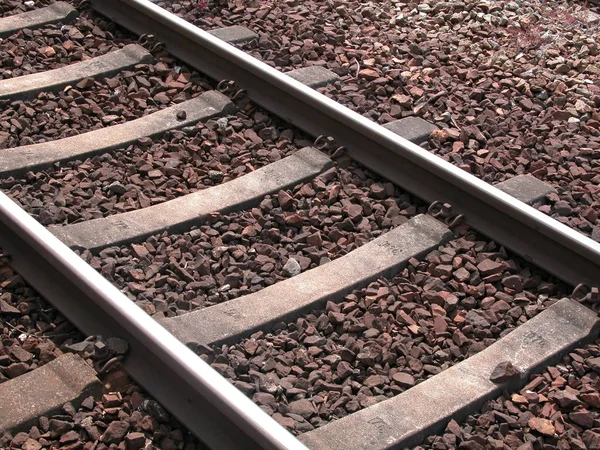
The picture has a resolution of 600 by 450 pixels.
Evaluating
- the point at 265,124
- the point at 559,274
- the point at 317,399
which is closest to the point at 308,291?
the point at 317,399

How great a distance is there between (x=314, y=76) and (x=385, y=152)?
42.2 inches

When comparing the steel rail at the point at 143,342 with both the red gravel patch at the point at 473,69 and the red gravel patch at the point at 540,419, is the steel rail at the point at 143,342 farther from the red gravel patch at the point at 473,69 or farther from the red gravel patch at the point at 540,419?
the red gravel patch at the point at 473,69

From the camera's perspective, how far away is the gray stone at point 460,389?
3545mm

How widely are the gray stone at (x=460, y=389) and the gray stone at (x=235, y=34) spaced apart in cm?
304

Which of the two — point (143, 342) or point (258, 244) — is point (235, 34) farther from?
point (143, 342)

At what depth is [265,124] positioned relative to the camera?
18.3 ft

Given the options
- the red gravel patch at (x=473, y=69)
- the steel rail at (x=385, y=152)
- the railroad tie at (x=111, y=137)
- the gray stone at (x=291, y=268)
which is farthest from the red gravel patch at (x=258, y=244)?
the railroad tie at (x=111, y=137)

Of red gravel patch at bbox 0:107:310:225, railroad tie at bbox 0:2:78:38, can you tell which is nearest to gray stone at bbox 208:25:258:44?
red gravel patch at bbox 0:107:310:225

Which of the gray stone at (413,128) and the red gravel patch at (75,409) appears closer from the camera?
the red gravel patch at (75,409)

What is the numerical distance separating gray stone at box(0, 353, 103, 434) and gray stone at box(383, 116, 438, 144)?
8.06ft

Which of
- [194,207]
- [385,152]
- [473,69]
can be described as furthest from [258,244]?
[473,69]

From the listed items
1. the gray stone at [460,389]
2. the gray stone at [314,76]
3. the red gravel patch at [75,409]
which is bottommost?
the red gravel patch at [75,409]

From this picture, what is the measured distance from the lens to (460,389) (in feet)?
12.4

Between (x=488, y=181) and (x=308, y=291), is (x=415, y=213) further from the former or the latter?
(x=308, y=291)
